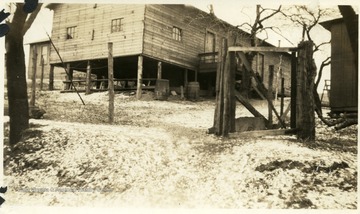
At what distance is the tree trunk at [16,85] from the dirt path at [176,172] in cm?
30

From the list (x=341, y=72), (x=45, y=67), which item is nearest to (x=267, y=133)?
(x=341, y=72)

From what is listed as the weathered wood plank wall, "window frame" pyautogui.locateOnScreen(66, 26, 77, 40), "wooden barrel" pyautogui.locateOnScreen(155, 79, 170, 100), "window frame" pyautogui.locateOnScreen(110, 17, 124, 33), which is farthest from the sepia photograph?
"window frame" pyautogui.locateOnScreen(66, 26, 77, 40)

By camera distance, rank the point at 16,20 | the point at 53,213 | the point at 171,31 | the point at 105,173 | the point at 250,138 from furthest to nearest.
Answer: the point at 171,31 → the point at 250,138 → the point at 16,20 → the point at 105,173 → the point at 53,213

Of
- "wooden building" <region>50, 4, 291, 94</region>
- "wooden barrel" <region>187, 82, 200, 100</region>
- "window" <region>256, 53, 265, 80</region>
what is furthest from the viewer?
"window" <region>256, 53, 265, 80</region>

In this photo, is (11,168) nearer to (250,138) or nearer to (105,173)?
(105,173)

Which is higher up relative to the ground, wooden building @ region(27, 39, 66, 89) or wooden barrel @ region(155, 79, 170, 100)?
wooden building @ region(27, 39, 66, 89)

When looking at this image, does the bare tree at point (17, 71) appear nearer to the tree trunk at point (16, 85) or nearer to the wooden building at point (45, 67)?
the tree trunk at point (16, 85)

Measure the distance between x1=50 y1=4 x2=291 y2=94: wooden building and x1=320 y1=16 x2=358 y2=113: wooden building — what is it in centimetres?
615

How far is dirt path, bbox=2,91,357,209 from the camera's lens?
544 cm

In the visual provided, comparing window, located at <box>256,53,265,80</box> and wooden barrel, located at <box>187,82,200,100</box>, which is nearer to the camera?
wooden barrel, located at <box>187,82,200,100</box>

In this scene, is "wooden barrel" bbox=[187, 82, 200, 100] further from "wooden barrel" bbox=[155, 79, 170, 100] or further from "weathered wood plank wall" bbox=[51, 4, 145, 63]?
"weathered wood plank wall" bbox=[51, 4, 145, 63]

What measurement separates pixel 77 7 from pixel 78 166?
1392 cm

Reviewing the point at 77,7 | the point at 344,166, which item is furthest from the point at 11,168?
the point at 77,7

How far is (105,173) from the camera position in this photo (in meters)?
6.11
